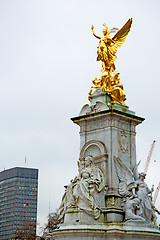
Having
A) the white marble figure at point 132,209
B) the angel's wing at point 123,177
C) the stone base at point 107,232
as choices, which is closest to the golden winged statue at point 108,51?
the angel's wing at point 123,177

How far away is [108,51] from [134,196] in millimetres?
7373

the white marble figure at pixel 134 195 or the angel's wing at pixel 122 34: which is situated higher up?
the angel's wing at pixel 122 34

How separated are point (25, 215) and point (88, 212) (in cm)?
6659

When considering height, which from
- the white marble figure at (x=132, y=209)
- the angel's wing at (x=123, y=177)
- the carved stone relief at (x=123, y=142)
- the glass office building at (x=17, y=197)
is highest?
the glass office building at (x=17, y=197)

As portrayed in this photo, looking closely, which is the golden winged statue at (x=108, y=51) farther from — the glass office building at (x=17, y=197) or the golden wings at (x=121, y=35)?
the glass office building at (x=17, y=197)

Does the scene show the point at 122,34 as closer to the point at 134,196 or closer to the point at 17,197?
the point at 134,196

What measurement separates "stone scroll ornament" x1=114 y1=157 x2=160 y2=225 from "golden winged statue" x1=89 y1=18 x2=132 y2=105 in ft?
11.7

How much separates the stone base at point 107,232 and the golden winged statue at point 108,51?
6238mm

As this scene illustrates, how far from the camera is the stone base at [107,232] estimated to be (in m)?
21.2

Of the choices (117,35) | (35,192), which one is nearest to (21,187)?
(35,192)

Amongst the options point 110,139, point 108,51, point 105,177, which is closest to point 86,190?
point 105,177

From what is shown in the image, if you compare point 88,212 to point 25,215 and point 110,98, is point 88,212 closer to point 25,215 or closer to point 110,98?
point 110,98

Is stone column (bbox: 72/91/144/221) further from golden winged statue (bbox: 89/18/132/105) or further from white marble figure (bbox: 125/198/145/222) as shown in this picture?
golden winged statue (bbox: 89/18/132/105)

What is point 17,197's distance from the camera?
90000 mm
